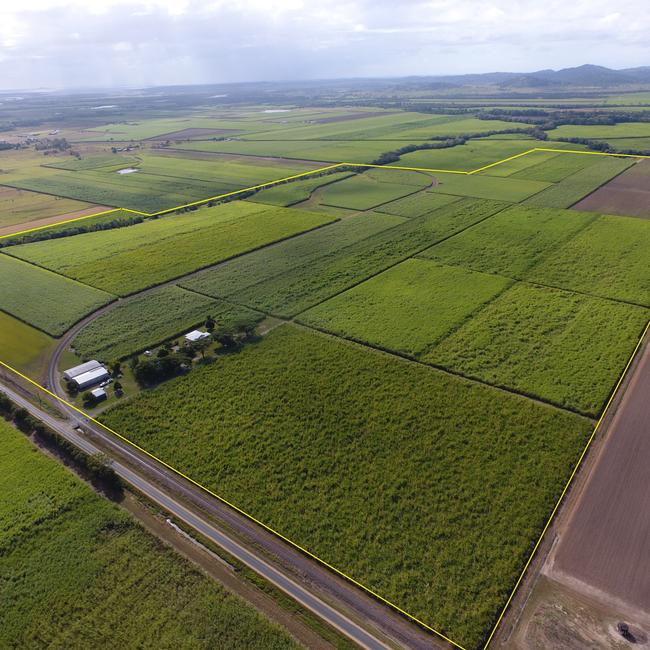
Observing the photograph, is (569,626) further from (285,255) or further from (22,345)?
(285,255)

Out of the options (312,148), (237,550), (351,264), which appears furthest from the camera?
(312,148)

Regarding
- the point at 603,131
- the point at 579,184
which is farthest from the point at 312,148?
the point at 603,131

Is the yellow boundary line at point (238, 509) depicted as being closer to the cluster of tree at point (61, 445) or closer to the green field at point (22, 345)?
the green field at point (22, 345)

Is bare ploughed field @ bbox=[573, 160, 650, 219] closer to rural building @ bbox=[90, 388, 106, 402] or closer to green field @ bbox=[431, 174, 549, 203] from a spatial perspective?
green field @ bbox=[431, 174, 549, 203]

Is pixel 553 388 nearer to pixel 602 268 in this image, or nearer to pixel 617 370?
pixel 617 370

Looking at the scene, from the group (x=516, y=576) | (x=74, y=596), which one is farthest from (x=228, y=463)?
(x=516, y=576)

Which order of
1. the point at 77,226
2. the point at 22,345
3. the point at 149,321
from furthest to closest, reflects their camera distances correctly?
the point at 77,226 → the point at 149,321 → the point at 22,345
